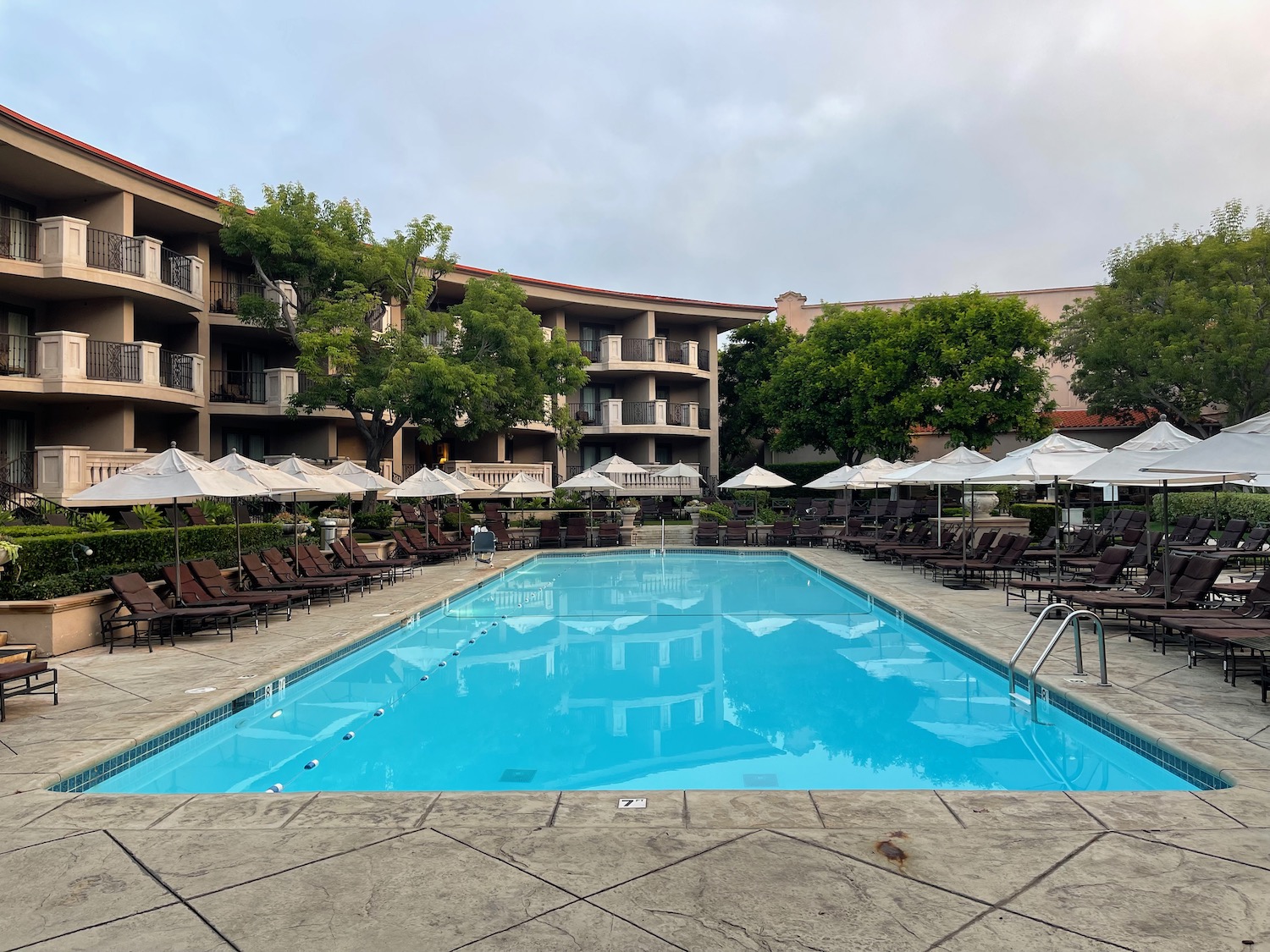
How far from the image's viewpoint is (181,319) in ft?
80.7

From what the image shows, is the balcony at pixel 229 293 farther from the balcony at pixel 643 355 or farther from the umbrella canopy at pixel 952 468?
the umbrella canopy at pixel 952 468

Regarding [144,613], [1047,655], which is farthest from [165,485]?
[1047,655]

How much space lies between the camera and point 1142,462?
1073 centimetres

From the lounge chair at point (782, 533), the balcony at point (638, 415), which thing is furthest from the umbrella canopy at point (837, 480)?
the balcony at point (638, 415)

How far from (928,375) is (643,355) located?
11922mm

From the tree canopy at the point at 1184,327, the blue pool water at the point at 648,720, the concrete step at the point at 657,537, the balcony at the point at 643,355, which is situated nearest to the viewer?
the blue pool water at the point at 648,720

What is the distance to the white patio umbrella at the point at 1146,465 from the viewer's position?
1041 centimetres

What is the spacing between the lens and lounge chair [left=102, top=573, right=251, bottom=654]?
411 inches

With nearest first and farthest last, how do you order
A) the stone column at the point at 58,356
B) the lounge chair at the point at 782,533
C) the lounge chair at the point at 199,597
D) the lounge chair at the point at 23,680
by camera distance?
the lounge chair at the point at 23,680 → the lounge chair at the point at 199,597 → the stone column at the point at 58,356 → the lounge chair at the point at 782,533

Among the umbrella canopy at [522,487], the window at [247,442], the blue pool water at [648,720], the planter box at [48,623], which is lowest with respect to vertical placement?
the blue pool water at [648,720]

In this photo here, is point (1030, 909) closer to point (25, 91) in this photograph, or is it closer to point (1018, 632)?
point (1018, 632)

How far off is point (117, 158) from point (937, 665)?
22646 mm

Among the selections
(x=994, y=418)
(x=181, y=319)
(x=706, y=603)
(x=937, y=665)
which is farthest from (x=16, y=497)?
(x=994, y=418)

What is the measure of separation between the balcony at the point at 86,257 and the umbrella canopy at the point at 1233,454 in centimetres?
2250
